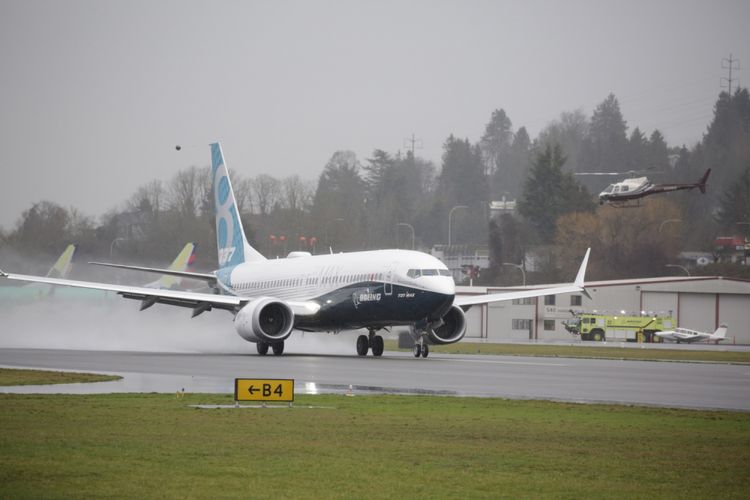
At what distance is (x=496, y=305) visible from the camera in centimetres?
9562

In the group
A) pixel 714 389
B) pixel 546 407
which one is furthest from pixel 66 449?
pixel 714 389

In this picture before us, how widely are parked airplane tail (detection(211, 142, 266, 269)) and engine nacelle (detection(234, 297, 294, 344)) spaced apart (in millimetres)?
12330

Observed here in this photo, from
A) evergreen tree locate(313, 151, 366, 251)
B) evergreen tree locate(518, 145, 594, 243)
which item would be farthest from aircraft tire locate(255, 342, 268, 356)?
evergreen tree locate(518, 145, 594, 243)

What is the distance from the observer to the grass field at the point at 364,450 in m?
13.5

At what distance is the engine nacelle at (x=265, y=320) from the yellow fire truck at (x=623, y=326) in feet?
146

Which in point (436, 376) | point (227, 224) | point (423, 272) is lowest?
point (436, 376)

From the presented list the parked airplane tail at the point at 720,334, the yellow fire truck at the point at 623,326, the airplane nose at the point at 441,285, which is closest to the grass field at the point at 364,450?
the airplane nose at the point at 441,285

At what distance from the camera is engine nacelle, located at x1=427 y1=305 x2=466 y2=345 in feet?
153

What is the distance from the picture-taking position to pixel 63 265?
76.1m

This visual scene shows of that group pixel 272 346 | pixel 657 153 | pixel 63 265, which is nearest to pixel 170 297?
pixel 272 346

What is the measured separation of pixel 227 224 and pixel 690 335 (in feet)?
121

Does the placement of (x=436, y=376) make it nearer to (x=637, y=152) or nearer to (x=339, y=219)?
(x=339, y=219)

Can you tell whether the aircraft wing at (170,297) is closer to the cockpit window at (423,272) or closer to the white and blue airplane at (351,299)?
the white and blue airplane at (351,299)

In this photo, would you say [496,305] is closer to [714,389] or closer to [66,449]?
[714,389]
